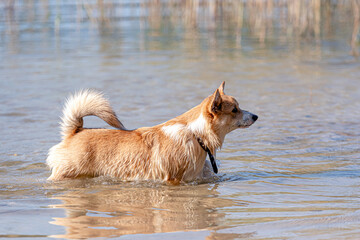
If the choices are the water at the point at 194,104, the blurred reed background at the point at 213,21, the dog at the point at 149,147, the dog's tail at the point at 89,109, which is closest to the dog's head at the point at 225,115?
the dog at the point at 149,147

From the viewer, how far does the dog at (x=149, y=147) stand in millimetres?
4820

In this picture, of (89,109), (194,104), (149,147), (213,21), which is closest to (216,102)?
(149,147)

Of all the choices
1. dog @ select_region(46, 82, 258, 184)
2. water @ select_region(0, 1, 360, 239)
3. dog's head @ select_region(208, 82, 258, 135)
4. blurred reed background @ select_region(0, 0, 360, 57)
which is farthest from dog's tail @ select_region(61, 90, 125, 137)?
blurred reed background @ select_region(0, 0, 360, 57)

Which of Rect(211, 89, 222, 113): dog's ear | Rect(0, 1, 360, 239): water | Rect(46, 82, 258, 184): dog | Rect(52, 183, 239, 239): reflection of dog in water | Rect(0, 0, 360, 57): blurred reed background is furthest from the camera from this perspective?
Rect(0, 0, 360, 57): blurred reed background

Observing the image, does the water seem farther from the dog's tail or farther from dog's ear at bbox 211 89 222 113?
dog's ear at bbox 211 89 222 113

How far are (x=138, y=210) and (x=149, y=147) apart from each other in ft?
3.10

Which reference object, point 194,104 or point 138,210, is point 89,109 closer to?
point 138,210

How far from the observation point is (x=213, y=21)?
56.2ft

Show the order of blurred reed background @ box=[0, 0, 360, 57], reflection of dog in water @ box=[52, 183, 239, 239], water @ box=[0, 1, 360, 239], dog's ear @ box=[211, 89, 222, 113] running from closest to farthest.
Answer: reflection of dog in water @ box=[52, 183, 239, 239] < water @ box=[0, 1, 360, 239] < dog's ear @ box=[211, 89, 222, 113] < blurred reed background @ box=[0, 0, 360, 57]

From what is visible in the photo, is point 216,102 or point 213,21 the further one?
point 213,21

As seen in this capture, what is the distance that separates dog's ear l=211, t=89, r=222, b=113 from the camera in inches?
183

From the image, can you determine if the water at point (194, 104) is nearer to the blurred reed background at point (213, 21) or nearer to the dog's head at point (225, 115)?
the blurred reed background at point (213, 21)

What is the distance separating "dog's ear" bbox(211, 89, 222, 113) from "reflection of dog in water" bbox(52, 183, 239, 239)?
68cm

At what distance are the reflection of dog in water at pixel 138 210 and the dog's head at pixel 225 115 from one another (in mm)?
563
